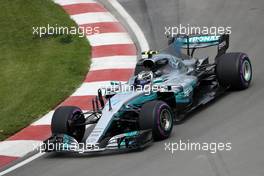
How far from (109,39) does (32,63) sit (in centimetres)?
189

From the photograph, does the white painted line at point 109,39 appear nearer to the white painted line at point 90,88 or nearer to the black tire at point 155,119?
the white painted line at point 90,88

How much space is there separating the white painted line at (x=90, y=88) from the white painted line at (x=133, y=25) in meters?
1.81

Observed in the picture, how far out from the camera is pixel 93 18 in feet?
52.9

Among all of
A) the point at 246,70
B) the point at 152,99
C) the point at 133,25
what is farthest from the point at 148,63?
the point at 133,25

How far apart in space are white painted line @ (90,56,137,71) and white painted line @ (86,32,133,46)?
881 millimetres

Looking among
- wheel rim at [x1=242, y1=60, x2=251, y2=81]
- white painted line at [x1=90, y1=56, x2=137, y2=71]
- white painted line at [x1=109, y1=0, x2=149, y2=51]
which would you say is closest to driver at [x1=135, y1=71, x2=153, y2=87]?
wheel rim at [x1=242, y1=60, x2=251, y2=81]

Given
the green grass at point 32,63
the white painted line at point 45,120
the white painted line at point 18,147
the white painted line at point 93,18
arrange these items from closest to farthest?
the white painted line at point 18,147 < the white painted line at point 45,120 < the green grass at point 32,63 < the white painted line at point 93,18

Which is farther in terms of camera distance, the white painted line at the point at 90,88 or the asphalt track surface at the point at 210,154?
the white painted line at the point at 90,88

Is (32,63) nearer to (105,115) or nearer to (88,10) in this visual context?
(88,10)

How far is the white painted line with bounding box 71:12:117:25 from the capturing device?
627 inches

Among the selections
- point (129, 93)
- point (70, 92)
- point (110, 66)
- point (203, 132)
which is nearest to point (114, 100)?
point (129, 93)

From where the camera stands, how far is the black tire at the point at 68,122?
994cm

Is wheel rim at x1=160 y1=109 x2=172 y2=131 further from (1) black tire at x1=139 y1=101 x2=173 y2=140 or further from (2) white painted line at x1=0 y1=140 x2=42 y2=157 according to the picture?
(2) white painted line at x1=0 y1=140 x2=42 y2=157

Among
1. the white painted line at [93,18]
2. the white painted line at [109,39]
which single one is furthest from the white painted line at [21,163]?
the white painted line at [93,18]
